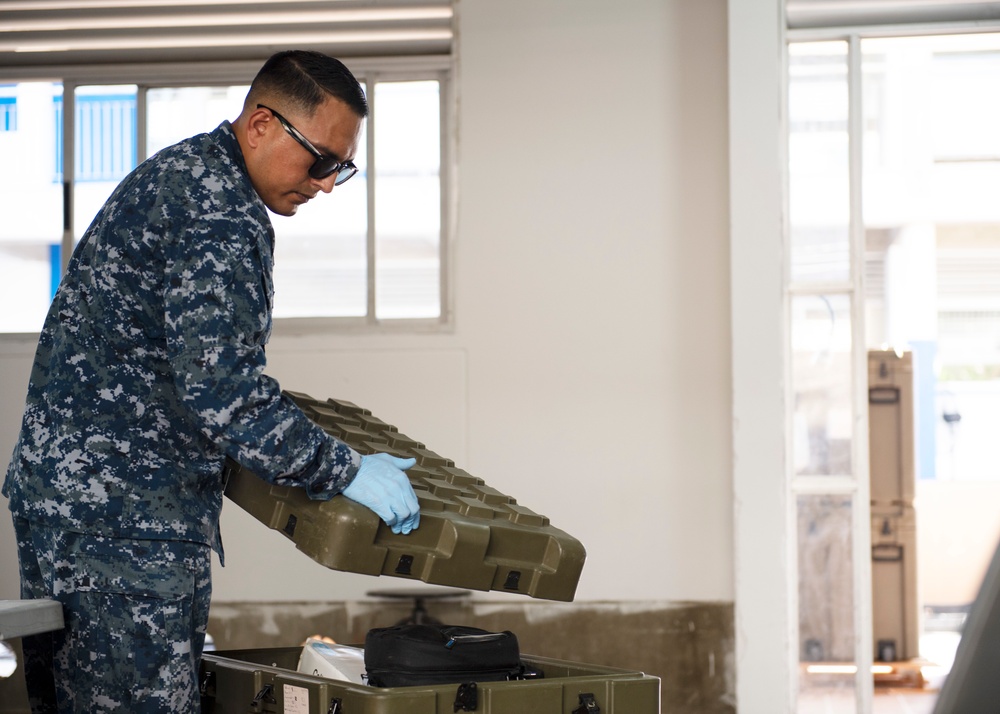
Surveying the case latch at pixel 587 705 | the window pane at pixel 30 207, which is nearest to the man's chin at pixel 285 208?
the case latch at pixel 587 705

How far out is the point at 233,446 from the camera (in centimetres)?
150

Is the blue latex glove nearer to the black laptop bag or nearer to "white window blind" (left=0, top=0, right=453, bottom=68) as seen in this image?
the black laptop bag

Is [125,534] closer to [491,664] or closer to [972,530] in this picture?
[491,664]

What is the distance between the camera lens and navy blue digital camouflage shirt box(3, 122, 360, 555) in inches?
58.5

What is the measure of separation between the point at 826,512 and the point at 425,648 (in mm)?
2309

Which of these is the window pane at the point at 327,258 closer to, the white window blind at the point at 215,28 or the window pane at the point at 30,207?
the white window blind at the point at 215,28

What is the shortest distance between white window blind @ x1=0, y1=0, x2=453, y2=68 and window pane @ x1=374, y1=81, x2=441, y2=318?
0.22 meters

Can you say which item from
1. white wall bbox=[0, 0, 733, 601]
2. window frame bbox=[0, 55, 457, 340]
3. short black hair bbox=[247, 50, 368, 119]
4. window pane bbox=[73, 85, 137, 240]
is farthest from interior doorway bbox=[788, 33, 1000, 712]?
window pane bbox=[73, 85, 137, 240]

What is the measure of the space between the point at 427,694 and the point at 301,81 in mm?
1039

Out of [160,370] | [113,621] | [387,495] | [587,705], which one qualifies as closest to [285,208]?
[160,370]

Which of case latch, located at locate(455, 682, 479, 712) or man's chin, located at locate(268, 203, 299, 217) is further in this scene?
man's chin, located at locate(268, 203, 299, 217)

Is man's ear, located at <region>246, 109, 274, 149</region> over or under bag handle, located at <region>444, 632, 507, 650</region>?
over

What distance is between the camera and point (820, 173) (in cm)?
361

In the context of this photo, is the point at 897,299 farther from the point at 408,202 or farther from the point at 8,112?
the point at 8,112
